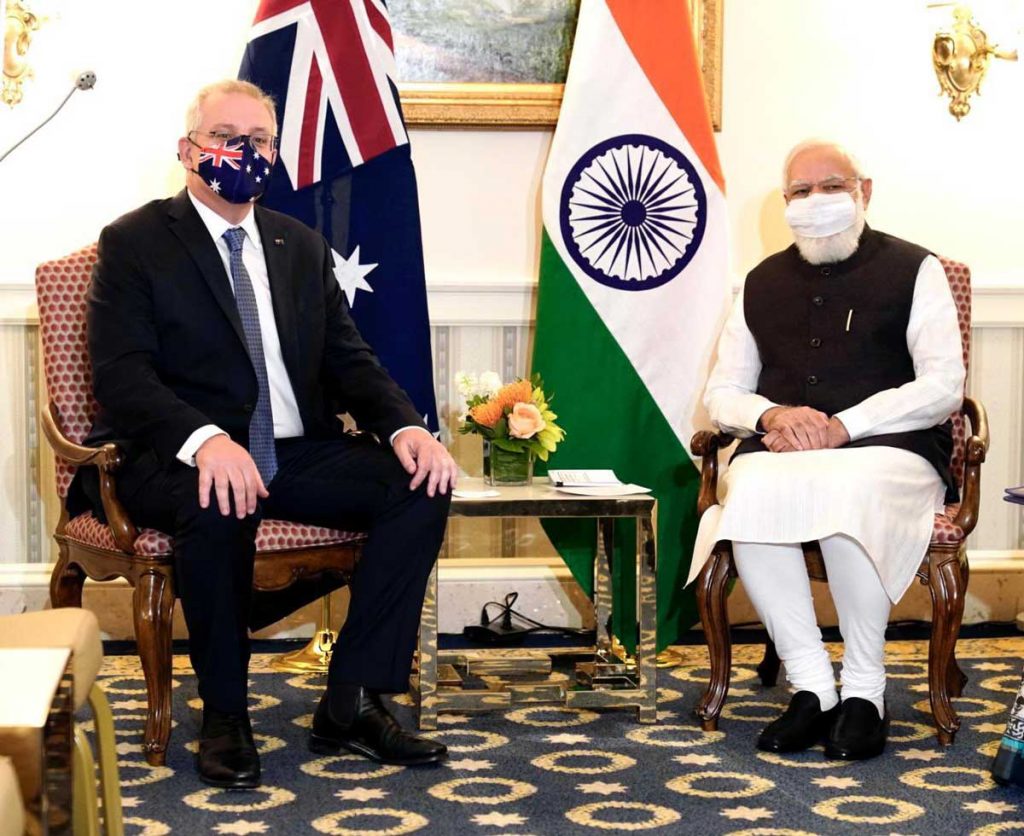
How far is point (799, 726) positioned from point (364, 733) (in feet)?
3.02

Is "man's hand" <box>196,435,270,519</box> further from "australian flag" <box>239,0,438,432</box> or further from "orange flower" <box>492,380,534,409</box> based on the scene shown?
"australian flag" <box>239,0,438,432</box>

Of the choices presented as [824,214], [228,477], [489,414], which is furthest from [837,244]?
[228,477]

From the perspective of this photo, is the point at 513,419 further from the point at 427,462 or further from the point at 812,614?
the point at 812,614

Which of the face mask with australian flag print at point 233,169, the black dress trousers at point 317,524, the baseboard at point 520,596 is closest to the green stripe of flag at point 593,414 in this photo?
the baseboard at point 520,596

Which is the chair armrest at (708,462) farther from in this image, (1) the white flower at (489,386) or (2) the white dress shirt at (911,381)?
(1) the white flower at (489,386)

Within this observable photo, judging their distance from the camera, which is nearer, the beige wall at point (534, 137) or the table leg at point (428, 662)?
the table leg at point (428, 662)

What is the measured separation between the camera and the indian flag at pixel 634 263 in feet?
13.6

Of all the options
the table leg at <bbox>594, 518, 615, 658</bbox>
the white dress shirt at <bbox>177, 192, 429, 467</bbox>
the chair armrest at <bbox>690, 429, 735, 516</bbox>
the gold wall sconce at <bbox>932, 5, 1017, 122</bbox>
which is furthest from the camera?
the gold wall sconce at <bbox>932, 5, 1017, 122</bbox>

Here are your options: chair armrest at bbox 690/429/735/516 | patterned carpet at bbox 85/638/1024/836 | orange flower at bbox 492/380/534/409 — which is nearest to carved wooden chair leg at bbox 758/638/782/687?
patterned carpet at bbox 85/638/1024/836

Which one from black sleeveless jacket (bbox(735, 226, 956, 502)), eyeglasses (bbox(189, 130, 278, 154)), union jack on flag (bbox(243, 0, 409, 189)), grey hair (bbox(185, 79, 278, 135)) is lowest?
black sleeveless jacket (bbox(735, 226, 956, 502))

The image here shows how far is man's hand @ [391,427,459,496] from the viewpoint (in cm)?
320

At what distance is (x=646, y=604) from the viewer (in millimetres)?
3535

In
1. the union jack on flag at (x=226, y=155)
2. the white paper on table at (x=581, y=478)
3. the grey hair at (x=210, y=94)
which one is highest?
the grey hair at (x=210, y=94)

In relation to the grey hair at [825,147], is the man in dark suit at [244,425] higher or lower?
lower
